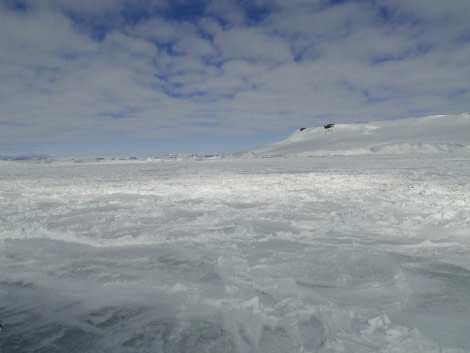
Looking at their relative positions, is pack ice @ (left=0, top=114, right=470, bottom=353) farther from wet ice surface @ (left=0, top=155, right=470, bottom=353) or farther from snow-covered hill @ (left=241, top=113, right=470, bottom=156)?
snow-covered hill @ (left=241, top=113, right=470, bottom=156)

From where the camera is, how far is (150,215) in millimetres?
Result: 5074

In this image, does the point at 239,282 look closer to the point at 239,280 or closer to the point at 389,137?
the point at 239,280

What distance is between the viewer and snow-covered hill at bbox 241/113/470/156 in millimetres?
48438

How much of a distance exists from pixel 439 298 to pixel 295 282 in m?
1.08

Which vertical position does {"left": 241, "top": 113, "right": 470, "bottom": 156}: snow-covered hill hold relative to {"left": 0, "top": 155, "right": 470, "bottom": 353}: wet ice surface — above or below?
above

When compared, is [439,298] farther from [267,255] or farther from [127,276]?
[127,276]

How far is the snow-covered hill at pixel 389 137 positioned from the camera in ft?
159

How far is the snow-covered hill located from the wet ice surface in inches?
1896

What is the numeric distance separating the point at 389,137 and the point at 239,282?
72.8 meters

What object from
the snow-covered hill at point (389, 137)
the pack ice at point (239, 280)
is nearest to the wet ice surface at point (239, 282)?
the pack ice at point (239, 280)

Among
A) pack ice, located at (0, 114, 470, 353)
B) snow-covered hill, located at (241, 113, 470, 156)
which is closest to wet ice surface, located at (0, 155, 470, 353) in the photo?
pack ice, located at (0, 114, 470, 353)

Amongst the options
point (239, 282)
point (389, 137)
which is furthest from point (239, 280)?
point (389, 137)

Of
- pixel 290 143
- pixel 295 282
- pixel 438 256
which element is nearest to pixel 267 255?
pixel 295 282

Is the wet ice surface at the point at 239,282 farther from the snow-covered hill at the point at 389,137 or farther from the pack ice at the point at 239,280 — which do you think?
the snow-covered hill at the point at 389,137
